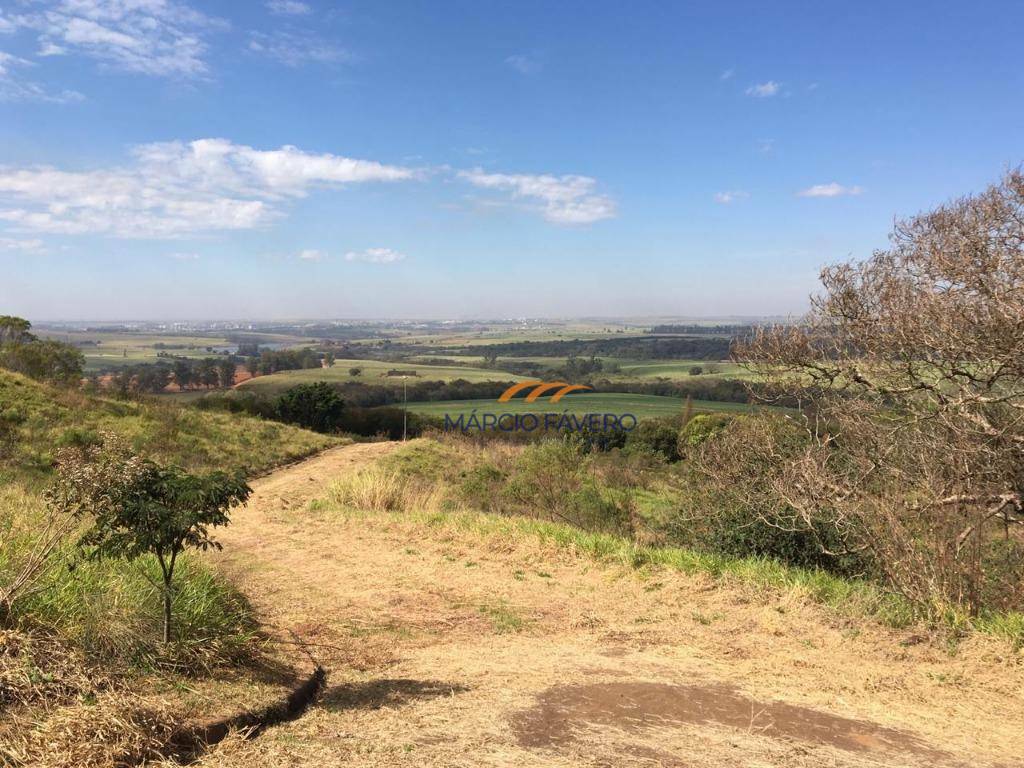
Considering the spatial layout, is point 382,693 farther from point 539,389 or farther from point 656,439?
point 539,389

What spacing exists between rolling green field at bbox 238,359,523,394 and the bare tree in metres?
28.3

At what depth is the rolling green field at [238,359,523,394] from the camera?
3829 cm

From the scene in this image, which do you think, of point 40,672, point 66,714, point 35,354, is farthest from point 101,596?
point 35,354

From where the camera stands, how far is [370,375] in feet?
171

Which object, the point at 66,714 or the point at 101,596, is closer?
the point at 66,714

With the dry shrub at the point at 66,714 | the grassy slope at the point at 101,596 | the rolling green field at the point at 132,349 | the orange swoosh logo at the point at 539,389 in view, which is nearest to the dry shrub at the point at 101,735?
the dry shrub at the point at 66,714

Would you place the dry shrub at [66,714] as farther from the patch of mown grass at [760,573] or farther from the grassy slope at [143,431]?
the grassy slope at [143,431]

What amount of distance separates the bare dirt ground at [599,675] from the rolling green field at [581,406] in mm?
28837

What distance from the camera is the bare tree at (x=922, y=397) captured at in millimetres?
6203

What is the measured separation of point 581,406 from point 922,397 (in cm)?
3336

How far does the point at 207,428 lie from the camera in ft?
64.5

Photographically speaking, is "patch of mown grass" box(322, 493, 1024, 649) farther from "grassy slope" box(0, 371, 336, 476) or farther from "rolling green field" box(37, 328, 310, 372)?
"rolling green field" box(37, 328, 310, 372)

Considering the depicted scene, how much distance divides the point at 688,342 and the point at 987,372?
191 feet

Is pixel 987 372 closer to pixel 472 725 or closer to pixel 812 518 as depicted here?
pixel 812 518
